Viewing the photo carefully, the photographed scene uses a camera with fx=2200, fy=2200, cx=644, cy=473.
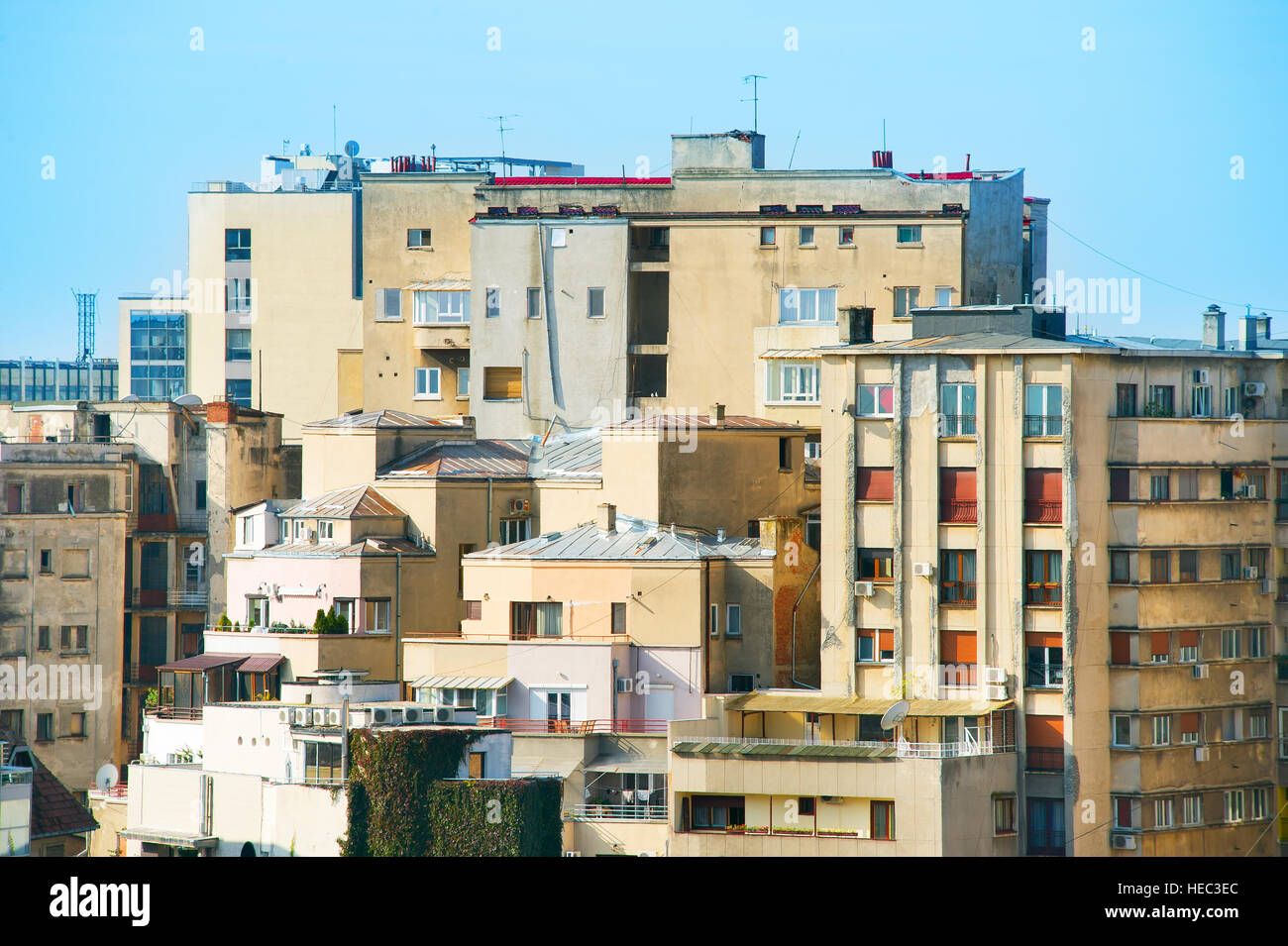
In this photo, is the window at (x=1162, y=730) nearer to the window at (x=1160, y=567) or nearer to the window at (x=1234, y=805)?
the window at (x=1234, y=805)

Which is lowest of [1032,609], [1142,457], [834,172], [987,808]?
[987,808]

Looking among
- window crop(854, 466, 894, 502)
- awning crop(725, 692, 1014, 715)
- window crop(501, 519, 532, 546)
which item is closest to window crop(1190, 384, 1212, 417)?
window crop(854, 466, 894, 502)

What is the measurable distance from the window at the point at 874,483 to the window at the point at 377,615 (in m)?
14.4

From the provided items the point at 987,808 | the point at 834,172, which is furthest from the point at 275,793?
the point at 834,172

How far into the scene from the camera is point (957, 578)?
190 ft

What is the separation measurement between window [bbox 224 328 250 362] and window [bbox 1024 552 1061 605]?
4865 cm

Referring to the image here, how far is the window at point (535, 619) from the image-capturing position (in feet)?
199

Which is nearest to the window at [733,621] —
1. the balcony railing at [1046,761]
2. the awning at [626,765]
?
the awning at [626,765]

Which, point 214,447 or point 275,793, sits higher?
point 214,447

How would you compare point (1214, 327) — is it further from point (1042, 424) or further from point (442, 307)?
point (442, 307)

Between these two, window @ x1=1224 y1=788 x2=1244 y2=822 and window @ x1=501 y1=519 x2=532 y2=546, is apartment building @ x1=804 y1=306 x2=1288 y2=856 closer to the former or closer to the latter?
window @ x1=1224 y1=788 x2=1244 y2=822
